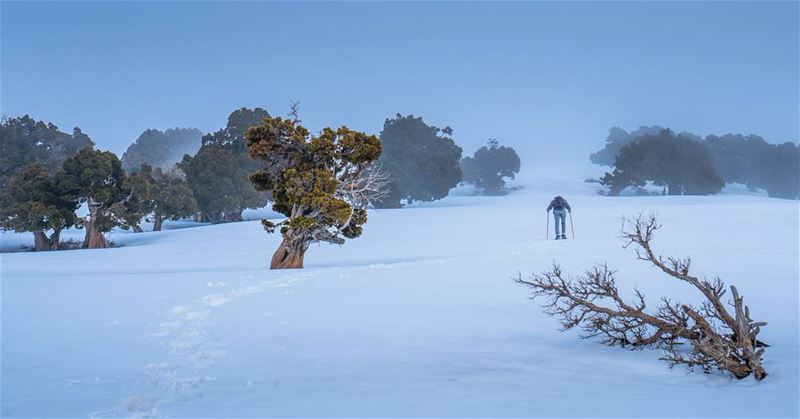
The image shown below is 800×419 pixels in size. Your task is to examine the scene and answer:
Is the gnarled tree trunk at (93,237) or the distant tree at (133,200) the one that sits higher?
the distant tree at (133,200)

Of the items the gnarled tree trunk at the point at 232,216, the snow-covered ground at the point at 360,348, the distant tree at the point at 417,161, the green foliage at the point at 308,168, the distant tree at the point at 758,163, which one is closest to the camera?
the snow-covered ground at the point at 360,348

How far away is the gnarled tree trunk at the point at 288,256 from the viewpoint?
60.6 ft

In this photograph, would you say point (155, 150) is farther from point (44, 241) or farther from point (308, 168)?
point (308, 168)

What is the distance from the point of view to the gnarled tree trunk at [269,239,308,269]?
1848cm

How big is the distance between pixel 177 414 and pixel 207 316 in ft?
16.4

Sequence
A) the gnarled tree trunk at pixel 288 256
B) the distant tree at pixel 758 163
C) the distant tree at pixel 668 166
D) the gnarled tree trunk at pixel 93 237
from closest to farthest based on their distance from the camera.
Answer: the gnarled tree trunk at pixel 288 256 < the gnarled tree trunk at pixel 93 237 < the distant tree at pixel 668 166 < the distant tree at pixel 758 163

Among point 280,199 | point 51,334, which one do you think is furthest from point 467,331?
point 280,199

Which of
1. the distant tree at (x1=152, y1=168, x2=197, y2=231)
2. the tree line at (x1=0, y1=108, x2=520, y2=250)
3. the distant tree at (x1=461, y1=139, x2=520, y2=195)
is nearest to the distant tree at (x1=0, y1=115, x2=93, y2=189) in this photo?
the tree line at (x1=0, y1=108, x2=520, y2=250)

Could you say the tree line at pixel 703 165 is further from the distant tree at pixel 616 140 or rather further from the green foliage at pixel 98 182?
the green foliage at pixel 98 182

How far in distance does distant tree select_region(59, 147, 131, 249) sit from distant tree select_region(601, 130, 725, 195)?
57.3 metres

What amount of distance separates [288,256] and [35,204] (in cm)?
1967

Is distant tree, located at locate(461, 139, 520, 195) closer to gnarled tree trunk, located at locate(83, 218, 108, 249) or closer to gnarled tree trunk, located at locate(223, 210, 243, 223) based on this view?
gnarled tree trunk, located at locate(223, 210, 243, 223)

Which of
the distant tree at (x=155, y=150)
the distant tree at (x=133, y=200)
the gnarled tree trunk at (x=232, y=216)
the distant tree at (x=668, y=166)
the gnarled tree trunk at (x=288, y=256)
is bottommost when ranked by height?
the gnarled tree trunk at (x=288, y=256)

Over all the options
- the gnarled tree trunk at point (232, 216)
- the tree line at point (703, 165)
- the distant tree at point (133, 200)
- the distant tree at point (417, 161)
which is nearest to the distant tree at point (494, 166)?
the tree line at point (703, 165)
